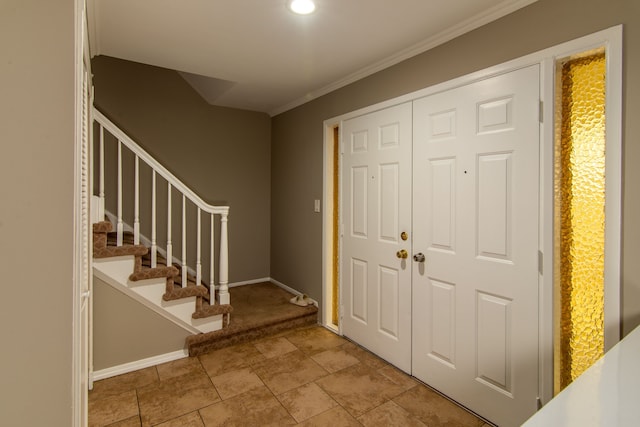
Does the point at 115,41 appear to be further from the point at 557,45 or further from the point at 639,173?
the point at 639,173

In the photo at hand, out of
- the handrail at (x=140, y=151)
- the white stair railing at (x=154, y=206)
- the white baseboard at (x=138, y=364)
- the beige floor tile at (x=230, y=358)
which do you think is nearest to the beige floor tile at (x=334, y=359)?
the beige floor tile at (x=230, y=358)

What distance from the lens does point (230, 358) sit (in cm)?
271

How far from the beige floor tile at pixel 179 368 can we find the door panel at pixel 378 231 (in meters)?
1.31

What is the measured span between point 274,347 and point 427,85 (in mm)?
2448

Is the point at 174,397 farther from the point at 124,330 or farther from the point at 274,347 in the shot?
the point at 274,347

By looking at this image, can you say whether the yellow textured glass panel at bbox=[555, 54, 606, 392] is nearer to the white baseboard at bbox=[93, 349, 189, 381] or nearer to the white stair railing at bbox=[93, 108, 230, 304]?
the white stair railing at bbox=[93, 108, 230, 304]

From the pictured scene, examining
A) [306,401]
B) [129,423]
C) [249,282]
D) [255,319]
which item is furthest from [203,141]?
[306,401]

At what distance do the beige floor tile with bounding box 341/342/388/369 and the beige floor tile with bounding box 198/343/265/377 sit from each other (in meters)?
0.75

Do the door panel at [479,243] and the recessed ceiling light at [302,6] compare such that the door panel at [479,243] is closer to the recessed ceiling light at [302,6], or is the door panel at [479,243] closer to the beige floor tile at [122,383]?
the recessed ceiling light at [302,6]

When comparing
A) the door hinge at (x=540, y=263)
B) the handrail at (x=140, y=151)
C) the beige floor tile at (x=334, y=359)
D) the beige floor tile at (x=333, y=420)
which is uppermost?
the handrail at (x=140, y=151)

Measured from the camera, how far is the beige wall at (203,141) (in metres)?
3.52

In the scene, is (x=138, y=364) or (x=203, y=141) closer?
(x=138, y=364)

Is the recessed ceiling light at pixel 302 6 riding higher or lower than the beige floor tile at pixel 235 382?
higher

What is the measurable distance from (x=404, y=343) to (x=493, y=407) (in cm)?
70
